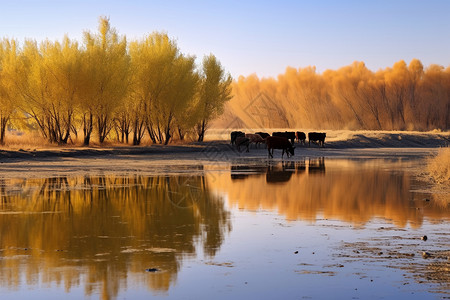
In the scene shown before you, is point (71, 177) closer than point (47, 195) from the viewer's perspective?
No

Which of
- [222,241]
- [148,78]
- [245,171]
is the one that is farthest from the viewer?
[148,78]

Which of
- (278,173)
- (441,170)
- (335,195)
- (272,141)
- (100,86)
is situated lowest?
(335,195)

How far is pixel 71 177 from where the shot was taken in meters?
21.6

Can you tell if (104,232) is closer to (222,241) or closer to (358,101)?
(222,241)

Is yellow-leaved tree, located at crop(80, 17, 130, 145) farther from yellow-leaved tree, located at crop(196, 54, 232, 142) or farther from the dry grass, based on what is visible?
the dry grass

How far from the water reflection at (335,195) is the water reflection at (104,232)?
1288 millimetres

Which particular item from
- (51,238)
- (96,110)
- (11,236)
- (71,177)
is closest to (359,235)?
(51,238)

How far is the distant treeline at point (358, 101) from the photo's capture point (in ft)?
279

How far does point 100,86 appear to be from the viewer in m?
39.2

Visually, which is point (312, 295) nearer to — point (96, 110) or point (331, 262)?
point (331, 262)

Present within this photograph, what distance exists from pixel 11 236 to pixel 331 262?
512cm

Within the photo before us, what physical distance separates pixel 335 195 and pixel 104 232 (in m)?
7.44

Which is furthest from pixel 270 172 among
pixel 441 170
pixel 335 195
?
pixel 335 195

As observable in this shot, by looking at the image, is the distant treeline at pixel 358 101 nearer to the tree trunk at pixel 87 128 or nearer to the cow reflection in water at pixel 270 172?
the tree trunk at pixel 87 128
